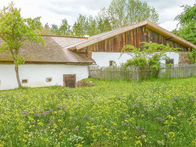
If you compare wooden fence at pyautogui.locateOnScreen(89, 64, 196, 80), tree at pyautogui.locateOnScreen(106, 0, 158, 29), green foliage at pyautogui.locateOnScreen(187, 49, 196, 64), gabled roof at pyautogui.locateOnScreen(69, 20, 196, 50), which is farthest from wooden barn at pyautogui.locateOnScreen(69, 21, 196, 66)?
tree at pyautogui.locateOnScreen(106, 0, 158, 29)

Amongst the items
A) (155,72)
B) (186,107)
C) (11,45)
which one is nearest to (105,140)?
(186,107)

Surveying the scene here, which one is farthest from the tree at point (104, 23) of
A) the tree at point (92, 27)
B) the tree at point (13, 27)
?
the tree at point (13, 27)

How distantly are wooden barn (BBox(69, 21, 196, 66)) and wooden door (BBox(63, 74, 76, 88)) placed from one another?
8.74 ft

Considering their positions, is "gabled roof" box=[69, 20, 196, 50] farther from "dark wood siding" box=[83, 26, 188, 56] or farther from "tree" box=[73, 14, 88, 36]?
"tree" box=[73, 14, 88, 36]

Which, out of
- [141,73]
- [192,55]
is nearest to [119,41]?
[141,73]

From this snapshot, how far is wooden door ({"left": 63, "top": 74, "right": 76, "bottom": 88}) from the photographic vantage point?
58.1 feet

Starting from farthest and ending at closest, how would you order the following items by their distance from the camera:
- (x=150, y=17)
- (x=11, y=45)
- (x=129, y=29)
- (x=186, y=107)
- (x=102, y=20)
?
(x=102, y=20)
(x=150, y=17)
(x=129, y=29)
(x=11, y=45)
(x=186, y=107)

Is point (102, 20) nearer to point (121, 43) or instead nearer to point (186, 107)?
point (121, 43)

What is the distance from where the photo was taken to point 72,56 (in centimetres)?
1850

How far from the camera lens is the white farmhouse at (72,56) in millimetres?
15742

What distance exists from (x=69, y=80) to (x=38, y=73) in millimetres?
3002

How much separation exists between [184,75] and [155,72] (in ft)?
9.61

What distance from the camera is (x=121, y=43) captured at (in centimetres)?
2080

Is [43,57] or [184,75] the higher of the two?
[43,57]
